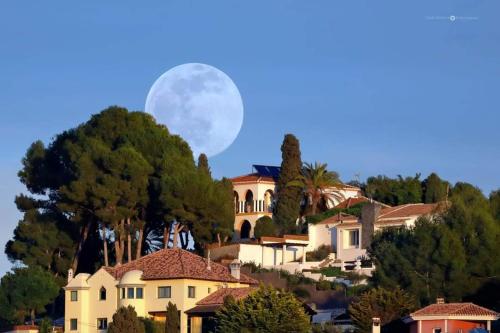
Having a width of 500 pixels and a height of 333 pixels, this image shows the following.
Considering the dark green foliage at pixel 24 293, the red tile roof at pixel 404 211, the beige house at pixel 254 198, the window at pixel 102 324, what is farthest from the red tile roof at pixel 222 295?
the beige house at pixel 254 198

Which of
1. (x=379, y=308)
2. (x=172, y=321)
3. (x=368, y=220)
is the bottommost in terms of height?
(x=172, y=321)

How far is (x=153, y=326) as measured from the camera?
247 feet

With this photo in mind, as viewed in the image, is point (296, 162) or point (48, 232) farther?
point (296, 162)

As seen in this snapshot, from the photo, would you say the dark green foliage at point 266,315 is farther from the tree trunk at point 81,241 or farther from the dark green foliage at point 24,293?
the tree trunk at point 81,241

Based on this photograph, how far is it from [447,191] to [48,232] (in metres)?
27.4

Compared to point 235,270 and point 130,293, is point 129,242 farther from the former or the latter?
point 130,293

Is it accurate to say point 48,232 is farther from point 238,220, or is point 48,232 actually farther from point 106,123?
point 238,220

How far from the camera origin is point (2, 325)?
86312 millimetres

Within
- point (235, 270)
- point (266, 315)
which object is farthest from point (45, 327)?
point (266, 315)

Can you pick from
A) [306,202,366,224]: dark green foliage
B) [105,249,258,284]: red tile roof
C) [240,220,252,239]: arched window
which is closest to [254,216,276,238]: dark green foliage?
[306,202,366,224]: dark green foliage

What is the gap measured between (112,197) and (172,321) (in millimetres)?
15261

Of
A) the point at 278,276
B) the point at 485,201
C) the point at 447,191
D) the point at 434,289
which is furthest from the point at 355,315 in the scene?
the point at 447,191

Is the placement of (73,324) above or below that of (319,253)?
below

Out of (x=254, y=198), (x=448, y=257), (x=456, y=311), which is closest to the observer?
(x=456, y=311)
